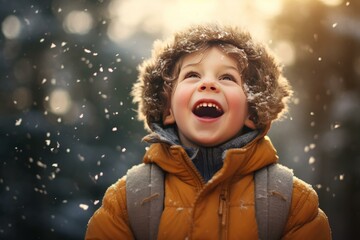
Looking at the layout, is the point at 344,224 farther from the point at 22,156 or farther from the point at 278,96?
the point at 278,96

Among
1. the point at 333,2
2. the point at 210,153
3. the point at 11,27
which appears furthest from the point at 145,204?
the point at 333,2

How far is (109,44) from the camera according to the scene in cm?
793

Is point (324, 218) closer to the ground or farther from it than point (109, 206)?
closer to the ground

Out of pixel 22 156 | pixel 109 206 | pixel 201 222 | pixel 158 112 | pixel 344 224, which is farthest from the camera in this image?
pixel 344 224

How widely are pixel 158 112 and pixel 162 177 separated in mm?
429

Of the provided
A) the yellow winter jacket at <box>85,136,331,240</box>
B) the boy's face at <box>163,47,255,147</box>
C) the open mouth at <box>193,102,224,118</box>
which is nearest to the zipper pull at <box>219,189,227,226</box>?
the yellow winter jacket at <box>85,136,331,240</box>

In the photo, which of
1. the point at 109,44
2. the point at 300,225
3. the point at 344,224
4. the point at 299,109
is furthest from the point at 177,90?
the point at 299,109

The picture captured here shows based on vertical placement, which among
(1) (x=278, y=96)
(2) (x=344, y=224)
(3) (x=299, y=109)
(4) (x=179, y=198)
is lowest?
(4) (x=179, y=198)

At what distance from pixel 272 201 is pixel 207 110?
0.61m

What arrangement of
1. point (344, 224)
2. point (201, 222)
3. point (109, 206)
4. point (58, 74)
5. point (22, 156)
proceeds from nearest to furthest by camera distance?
point (201, 222) → point (109, 206) → point (22, 156) → point (58, 74) → point (344, 224)

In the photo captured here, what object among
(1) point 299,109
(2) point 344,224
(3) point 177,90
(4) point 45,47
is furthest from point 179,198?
(1) point 299,109

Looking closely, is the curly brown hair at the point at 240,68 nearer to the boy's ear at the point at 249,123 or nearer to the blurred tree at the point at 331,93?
the boy's ear at the point at 249,123

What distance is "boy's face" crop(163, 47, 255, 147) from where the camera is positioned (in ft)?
9.95

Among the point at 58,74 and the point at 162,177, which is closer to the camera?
the point at 162,177
